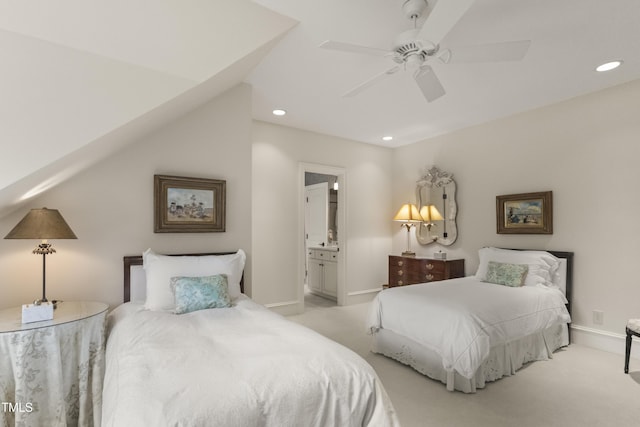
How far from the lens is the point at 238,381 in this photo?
130 centimetres

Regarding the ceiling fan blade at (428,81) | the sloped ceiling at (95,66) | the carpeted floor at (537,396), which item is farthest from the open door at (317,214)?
the sloped ceiling at (95,66)

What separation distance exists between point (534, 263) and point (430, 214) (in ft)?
5.61

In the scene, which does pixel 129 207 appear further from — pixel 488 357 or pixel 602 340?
pixel 602 340

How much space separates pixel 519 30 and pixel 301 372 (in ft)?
8.93

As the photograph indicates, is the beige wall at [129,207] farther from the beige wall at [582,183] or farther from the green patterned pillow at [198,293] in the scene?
the beige wall at [582,183]

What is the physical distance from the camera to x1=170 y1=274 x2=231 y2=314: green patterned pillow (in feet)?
7.62

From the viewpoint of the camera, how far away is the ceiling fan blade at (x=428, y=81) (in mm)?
2260

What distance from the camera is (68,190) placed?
8.23 feet

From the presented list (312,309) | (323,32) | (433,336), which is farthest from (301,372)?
(312,309)

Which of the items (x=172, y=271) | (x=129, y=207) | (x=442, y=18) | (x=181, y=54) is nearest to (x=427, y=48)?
(x=442, y=18)

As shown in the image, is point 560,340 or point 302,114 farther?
point 302,114

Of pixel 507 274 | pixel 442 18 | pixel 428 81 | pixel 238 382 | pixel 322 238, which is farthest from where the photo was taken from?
pixel 322 238

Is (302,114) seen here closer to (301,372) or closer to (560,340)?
(301,372)

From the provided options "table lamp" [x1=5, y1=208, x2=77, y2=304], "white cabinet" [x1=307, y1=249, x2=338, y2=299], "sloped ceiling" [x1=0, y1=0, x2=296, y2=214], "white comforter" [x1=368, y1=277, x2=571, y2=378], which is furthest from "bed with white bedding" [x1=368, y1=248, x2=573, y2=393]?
"table lamp" [x1=5, y1=208, x2=77, y2=304]
